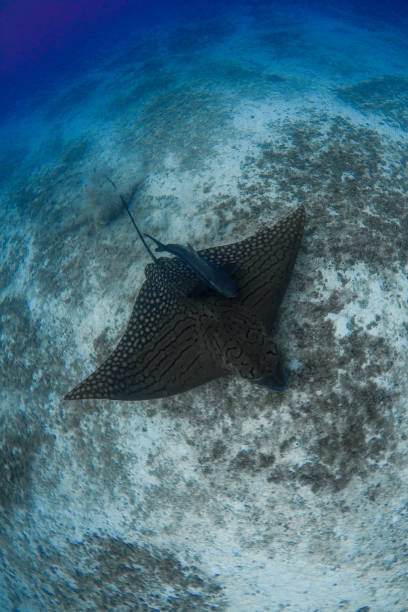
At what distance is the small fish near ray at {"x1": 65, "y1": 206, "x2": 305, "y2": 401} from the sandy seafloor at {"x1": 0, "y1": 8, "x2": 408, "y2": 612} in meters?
0.56

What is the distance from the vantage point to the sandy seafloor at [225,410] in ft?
10.5

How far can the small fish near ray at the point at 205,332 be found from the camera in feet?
8.61

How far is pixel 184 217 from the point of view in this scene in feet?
15.1

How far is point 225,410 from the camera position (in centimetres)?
327

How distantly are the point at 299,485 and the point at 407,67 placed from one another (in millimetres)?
16426

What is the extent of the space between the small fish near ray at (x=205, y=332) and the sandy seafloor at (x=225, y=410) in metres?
0.56

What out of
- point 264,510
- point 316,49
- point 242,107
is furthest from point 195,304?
point 316,49

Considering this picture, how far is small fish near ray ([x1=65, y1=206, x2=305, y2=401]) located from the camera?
2.62m

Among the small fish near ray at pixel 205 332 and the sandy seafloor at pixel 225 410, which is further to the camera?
the sandy seafloor at pixel 225 410

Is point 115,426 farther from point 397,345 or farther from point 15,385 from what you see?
point 397,345

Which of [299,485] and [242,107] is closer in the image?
[299,485]

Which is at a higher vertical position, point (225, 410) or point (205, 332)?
point (205, 332)

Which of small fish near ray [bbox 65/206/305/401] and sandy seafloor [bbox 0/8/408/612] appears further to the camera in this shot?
sandy seafloor [bbox 0/8/408/612]

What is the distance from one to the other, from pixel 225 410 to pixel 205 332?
38.1 inches
